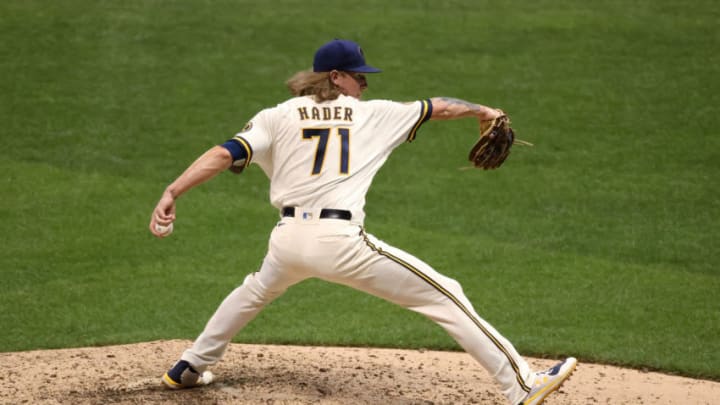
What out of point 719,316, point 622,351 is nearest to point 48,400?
point 622,351

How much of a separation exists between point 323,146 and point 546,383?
1.55m

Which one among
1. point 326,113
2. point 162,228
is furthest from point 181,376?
point 326,113

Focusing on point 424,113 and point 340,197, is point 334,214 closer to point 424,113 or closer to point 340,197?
point 340,197

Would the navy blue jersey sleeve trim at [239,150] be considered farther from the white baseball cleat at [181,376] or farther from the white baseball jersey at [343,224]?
the white baseball cleat at [181,376]

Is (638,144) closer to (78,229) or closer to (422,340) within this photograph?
(422,340)

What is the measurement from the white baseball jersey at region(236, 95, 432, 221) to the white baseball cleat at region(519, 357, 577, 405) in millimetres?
1154

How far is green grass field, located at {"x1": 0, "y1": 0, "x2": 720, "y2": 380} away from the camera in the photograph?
6.64 m

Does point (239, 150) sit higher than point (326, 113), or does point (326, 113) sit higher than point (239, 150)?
point (326, 113)

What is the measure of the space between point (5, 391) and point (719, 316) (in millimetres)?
4680

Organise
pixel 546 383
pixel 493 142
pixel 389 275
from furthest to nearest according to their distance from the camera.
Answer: pixel 493 142 < pixel 546 383 < pixel 389 275

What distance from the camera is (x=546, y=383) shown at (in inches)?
178

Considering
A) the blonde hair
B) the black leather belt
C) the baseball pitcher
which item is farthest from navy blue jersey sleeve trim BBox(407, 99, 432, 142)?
the black leather belt

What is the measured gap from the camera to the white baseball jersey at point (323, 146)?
14.6 ft

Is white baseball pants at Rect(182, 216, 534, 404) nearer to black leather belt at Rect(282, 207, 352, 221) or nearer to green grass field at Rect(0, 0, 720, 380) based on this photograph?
black leather belt at Rect(282, 207, 352, 221)
